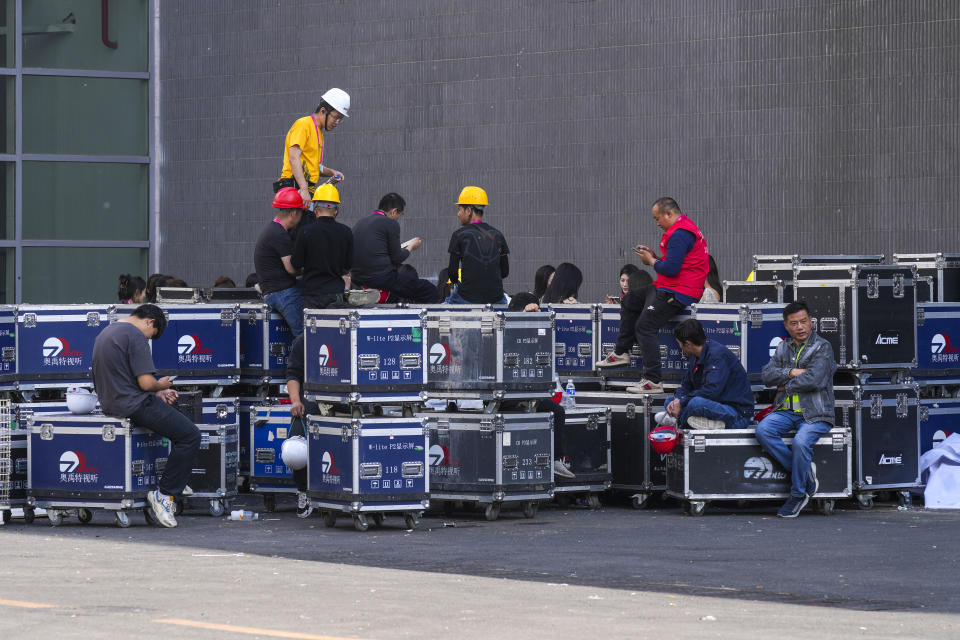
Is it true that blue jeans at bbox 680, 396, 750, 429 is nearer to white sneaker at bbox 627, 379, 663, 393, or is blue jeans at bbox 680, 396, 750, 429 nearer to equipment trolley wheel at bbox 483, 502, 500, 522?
white sneaker at bbox 627, 379, 663, 393

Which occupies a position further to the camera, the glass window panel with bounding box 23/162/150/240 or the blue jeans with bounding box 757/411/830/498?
the glass window panel with bounding box 23/162/150/240

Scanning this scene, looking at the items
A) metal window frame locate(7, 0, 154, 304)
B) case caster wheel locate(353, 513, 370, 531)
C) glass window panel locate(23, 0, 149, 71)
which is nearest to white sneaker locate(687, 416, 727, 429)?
case caster wheel locate(353, 513, 370, 531)

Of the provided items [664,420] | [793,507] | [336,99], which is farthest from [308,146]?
[793,507]

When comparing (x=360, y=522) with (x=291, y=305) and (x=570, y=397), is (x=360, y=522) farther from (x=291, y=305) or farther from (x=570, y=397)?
(x=570, y=397)

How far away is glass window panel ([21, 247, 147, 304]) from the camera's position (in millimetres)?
29266

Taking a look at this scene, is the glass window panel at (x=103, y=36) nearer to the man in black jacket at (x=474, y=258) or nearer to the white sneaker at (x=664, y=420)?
the man in black jacket at (x=474, y=258)

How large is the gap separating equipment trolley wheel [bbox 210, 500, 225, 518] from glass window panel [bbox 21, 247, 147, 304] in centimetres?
1412

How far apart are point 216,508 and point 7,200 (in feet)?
48.1

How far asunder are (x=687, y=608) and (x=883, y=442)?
6.82 m

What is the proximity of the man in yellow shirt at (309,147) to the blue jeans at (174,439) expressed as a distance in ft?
12.1

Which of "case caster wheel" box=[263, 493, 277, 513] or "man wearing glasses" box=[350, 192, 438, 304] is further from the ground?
"man wearing glasses" box=[350, 192, 438, 304]

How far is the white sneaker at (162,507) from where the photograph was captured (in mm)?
14789

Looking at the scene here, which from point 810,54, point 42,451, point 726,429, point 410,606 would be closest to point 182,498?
point 42,451

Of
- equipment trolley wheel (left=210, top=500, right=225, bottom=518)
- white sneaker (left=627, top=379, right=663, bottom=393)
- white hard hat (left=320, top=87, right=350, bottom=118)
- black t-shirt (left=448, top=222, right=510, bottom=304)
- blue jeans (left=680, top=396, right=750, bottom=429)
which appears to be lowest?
equipment trolley wheel (left=210, top=500, right=225, bottom=518)
